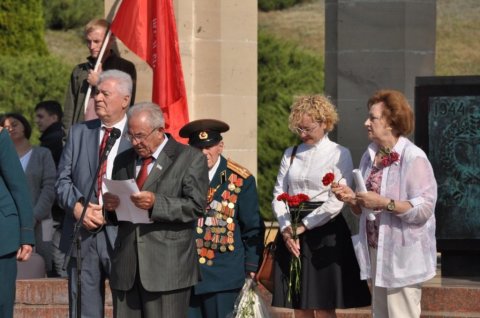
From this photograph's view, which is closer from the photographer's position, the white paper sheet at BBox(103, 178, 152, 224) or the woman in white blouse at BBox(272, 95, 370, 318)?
the white paper sheet at BBox(103, 178, 152, 224)

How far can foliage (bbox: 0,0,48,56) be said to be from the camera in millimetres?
30562

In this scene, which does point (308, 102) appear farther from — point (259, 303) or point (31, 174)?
point (31, 174)

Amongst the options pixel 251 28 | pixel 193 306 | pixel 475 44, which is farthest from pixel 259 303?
pixel 475 44

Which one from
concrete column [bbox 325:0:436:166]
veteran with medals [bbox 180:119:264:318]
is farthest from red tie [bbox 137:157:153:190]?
concrete column [bbox 325:0:436:166]

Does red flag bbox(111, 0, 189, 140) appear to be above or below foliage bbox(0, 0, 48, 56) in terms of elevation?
below

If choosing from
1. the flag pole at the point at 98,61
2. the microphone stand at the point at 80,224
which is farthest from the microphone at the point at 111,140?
the flag pole at the point at 98,61

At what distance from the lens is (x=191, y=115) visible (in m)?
13.3

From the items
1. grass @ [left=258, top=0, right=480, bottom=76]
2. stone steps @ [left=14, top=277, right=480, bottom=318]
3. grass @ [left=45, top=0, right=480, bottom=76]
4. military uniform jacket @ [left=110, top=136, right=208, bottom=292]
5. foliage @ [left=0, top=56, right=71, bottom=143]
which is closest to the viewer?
military uniform jacket @ [left=110, top=136, right=208, bottom=292]

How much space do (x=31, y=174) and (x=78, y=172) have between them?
11.0ft

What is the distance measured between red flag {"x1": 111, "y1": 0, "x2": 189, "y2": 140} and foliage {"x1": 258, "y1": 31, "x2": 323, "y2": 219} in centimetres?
1002

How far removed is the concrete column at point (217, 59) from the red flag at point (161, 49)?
1.91 ft

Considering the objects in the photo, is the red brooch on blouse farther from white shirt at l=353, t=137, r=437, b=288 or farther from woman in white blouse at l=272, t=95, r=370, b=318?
woman in white blouse at l=272, t=95, r=370, b=318

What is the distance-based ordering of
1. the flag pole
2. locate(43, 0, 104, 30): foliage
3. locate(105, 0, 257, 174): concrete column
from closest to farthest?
the flag pole < locate(105, 0, 257, 174): concrete column < locate(43, 0, 104, 30): foliage

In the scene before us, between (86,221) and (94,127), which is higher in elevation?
(94,127)
